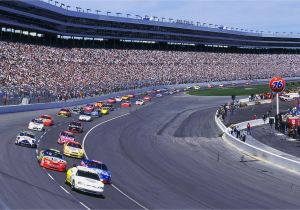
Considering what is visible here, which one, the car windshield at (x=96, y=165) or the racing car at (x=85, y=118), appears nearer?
the car windshield at (x=96, y=165)

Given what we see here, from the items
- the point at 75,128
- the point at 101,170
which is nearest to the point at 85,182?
the point at 101,170

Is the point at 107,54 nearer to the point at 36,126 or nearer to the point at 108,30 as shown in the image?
the point at 108,30

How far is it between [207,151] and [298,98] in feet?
168

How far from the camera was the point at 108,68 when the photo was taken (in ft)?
355

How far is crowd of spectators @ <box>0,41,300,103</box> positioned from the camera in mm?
75062

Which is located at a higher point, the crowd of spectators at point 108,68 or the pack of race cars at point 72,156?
the crowd of spectators at point 108,68

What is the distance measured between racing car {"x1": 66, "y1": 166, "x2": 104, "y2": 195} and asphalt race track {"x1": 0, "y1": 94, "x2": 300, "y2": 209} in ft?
1.09

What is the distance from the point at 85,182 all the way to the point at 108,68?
85504 mm

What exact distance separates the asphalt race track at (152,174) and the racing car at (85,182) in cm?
33

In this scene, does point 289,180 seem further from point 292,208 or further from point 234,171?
point 292,208

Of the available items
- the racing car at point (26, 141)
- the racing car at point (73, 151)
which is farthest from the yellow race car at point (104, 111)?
the racing car at point (73, 151)

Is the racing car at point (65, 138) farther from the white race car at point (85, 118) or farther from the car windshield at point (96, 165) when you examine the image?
the white race car at point (85, 118)

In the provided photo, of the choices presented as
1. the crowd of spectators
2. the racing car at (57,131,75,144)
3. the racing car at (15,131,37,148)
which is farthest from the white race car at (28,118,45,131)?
the crowd of spectators

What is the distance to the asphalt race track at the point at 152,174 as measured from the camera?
23.0 meters
